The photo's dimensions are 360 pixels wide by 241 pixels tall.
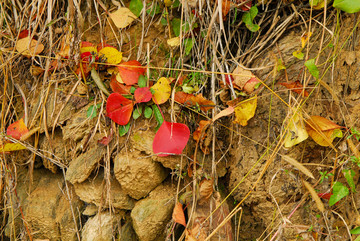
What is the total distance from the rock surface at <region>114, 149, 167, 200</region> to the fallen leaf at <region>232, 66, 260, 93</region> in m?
0.47

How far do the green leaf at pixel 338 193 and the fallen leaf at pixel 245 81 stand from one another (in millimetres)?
474

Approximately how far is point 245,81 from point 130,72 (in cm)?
48

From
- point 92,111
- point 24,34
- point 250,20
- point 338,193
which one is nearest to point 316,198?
point 338,193

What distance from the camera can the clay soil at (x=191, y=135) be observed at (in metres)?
1.27

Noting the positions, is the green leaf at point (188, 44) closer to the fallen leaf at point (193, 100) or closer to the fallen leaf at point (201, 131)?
the fallen leaf at point (193, 100)

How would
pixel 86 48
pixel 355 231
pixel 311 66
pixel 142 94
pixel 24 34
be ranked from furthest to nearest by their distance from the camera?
pixel 24 34
pixel 86 48
pixel 142 94
pixel 355 231
pixel 311 66

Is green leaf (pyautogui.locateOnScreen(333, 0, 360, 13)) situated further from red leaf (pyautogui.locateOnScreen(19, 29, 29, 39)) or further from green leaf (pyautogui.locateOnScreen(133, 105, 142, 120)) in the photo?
red leaf (pyautogui.locateOnScreen(19, 29, 29, 39))

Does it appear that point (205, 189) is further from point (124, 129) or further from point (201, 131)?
point (124, 129)

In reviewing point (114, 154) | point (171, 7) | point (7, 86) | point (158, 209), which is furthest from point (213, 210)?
point (7, 86)

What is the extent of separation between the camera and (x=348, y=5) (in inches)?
45.3

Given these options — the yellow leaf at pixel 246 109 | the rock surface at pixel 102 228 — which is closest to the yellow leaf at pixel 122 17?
the yellow leaf at pixel 246 109

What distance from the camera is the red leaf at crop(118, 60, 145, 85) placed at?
138cm

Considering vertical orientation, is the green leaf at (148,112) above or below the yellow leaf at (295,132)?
below

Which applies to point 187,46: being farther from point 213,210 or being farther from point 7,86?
point 7,86
